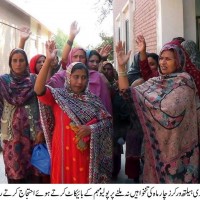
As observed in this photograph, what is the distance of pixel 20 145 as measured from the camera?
122 inches

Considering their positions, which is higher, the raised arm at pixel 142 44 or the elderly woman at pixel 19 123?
the raised arm at pixel 142 44

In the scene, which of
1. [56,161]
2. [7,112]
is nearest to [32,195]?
[56,161]

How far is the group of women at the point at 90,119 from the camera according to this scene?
9.13 ft

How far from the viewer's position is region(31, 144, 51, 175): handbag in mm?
2975

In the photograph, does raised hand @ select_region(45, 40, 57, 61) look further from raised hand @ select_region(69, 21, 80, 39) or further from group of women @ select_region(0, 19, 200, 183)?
raised hand @ select_region(69, 21, 80, 39)

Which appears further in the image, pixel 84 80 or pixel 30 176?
pixel 30 176

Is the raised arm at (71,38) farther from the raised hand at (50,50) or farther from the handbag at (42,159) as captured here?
the handbag at (42,159)

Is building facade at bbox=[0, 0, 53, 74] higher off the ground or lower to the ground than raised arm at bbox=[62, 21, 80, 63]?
higher

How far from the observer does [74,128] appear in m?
2.76

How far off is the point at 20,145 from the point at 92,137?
697 mm

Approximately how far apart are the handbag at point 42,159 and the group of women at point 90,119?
8 centimetres

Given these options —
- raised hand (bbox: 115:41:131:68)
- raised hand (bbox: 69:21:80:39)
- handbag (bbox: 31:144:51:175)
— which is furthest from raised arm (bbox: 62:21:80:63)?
handbag (bbox: 31:144:51:175)

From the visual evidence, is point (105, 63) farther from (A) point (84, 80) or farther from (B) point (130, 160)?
(A) point (84, 80)

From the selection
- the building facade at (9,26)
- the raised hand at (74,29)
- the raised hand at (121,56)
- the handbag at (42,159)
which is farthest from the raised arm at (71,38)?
the building facade at (9,26)
